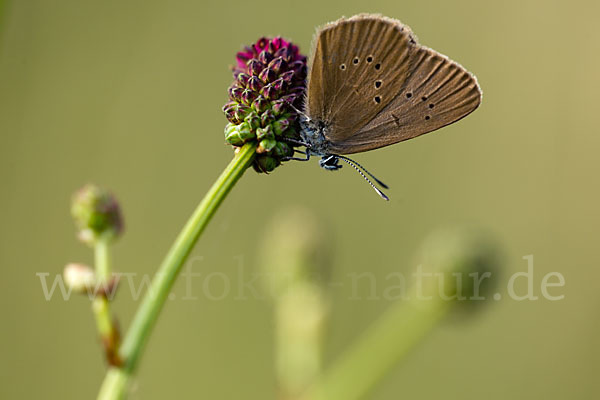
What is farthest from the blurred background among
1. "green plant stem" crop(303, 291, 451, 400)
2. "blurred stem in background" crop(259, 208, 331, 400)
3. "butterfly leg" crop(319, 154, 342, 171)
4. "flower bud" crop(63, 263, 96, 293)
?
"flower bud" crop(63, 263, 96, 293)

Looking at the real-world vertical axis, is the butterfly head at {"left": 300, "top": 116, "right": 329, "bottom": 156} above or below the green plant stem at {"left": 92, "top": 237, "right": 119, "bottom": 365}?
above

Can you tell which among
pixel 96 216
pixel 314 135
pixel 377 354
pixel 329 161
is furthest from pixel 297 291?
pixel 96 216

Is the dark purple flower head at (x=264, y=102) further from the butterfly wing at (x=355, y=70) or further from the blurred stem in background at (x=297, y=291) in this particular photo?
the blurred stem in background at (x=297, y=291)

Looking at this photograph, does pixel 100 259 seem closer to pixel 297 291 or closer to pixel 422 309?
pixel 297 291

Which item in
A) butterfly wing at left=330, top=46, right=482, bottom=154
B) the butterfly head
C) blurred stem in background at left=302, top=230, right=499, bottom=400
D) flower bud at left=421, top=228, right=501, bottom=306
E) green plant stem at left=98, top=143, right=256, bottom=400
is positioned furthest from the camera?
flower bud at left=421, top=228, right=501, bottom=306

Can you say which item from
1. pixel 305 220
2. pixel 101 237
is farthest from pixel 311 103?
pixel 305 220

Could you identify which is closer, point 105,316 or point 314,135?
point 105,316

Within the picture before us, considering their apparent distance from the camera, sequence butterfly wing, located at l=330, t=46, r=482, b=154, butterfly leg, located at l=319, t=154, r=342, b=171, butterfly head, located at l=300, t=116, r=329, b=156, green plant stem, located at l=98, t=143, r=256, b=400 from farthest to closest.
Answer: butterfly leg, located at l=319, t=154, r=342, b=171 → butterfly wing, located at l=330, t=46, r=482, b=154 → butterfly head, located at l=300, t=116, r=329, b=156 → green plant stem, located at l=98, t=143, r=256, b=400

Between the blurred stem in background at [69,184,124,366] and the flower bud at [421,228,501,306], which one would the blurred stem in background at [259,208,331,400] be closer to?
the flower bud at [421,228,501,306]
